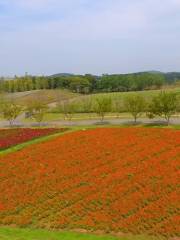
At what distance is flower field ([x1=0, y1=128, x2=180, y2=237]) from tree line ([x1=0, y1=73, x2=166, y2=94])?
82.4 meters

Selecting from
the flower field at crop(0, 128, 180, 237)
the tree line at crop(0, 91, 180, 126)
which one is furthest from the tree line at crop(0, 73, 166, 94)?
the flower field at crop(0, 128, 180, 237)

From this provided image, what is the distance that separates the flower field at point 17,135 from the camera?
30.2m

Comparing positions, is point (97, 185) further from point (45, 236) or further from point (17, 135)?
point (17, 135)

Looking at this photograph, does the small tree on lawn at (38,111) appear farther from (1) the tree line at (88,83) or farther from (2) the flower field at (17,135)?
(1) the tree line at (88,83)

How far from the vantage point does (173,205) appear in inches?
640

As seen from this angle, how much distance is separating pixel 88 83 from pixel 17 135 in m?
80.3

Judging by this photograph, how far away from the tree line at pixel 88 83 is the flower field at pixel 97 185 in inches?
3245

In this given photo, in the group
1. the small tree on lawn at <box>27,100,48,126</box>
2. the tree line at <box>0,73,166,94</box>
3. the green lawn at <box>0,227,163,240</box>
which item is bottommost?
the green lawn at <box>0,227,163,240</box>

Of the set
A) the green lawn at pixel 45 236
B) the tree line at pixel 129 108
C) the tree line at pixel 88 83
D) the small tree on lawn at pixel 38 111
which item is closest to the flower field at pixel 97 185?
the green lawn at pixel 45 236

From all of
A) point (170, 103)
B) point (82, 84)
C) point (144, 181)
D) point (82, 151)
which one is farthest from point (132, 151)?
point (82, 84)

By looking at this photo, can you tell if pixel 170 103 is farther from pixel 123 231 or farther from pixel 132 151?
pixel 123 231

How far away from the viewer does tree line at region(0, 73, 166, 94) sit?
10950 centimetres

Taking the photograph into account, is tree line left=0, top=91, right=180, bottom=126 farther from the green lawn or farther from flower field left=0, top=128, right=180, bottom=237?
the green lawn

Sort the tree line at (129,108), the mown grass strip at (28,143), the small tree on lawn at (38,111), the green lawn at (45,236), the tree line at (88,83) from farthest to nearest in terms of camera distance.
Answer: the tree line at (88,83)
the small tree on lawn at (38,111)
the tree line at (129,108)
the mown grass strip at (28,143)
the green lawn at (45,236)
